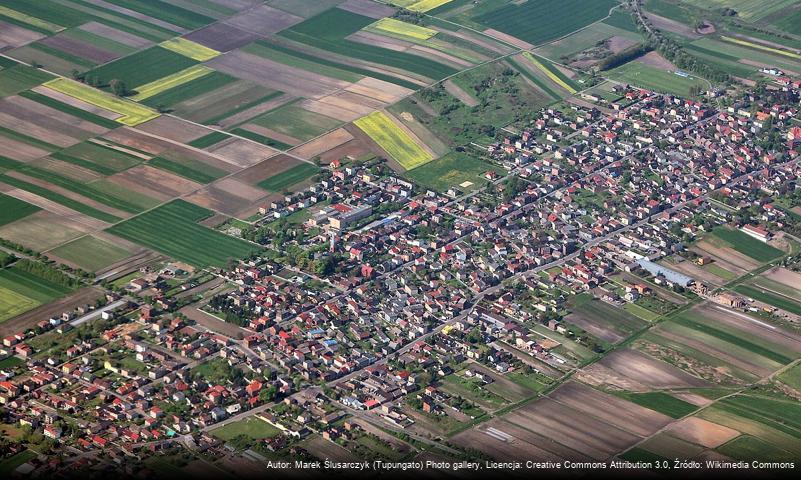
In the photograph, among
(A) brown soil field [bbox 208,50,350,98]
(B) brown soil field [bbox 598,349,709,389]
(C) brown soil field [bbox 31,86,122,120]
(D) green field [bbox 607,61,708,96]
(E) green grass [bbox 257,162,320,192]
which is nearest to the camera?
A: (B) brown soil field [bbox 598,349,709,389]

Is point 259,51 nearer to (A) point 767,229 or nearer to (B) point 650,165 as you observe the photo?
(B) point 650,165

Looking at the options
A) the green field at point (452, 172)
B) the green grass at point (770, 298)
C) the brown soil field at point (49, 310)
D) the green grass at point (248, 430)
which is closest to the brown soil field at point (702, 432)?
the green grass at point (770, 298)

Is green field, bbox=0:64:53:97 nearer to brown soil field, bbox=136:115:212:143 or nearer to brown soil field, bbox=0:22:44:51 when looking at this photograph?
brown soil field, bbox=0:22:44:51

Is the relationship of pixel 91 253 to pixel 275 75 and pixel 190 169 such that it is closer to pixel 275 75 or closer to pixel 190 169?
pixel 190 169

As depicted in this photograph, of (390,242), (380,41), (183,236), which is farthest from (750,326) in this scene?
(380,41)

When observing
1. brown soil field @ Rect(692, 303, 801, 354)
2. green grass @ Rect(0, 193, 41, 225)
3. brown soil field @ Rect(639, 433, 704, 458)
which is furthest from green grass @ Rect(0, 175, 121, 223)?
brown soil field @ Rect(639, 433, 704, 458)

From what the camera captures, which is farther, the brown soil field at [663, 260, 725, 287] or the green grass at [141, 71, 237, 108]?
the green grass at [141, 71, 237, 108]

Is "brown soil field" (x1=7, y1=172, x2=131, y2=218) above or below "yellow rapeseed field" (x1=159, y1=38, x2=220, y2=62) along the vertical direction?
below
